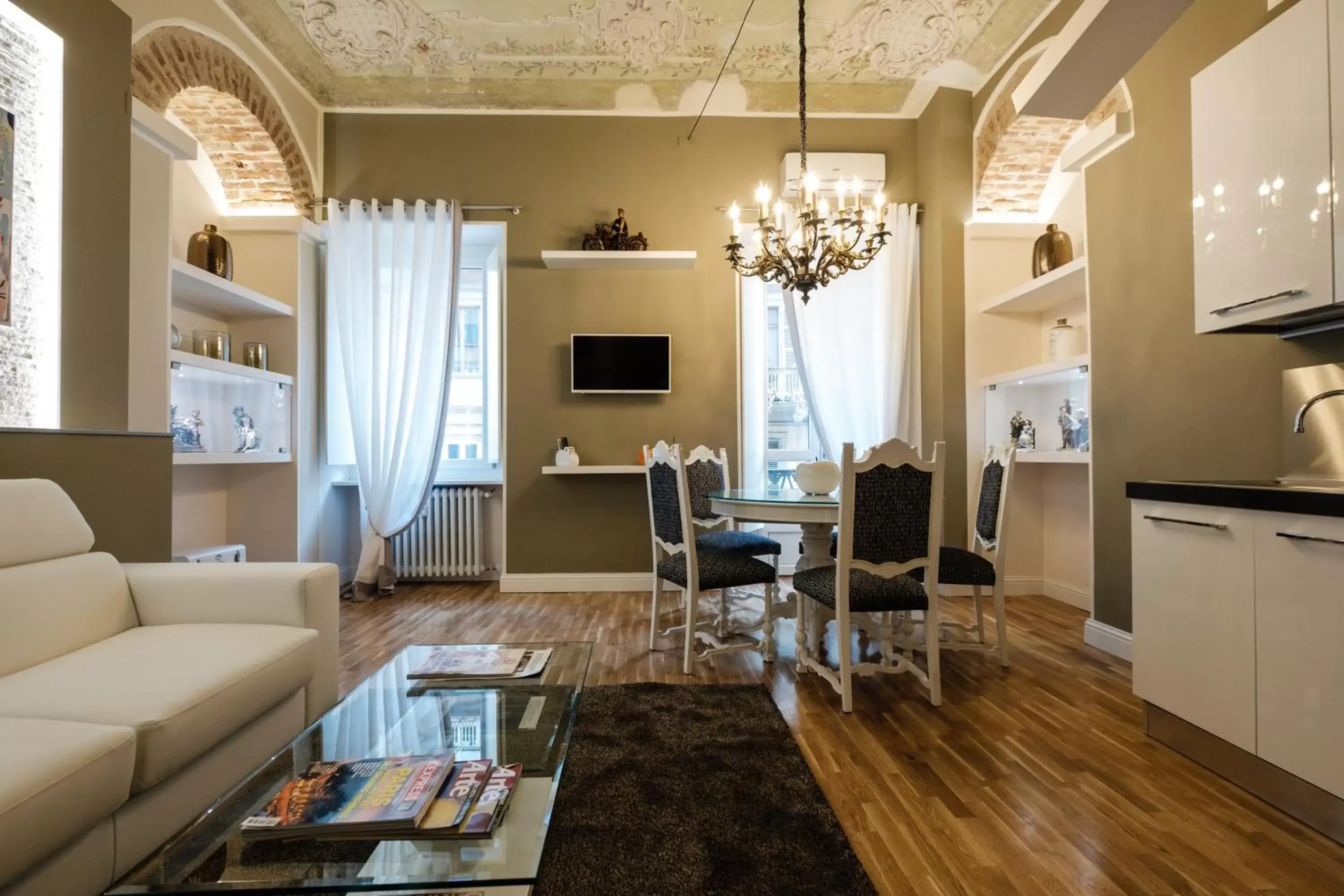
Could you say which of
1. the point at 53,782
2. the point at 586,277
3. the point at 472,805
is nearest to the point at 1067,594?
the point at 586,277

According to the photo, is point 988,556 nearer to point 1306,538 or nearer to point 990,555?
point 990,555

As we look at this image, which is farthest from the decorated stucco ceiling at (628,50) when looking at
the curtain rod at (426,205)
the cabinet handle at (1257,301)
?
the cabinet handle at (1257,301)

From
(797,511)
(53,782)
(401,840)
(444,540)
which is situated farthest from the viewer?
(444,540)

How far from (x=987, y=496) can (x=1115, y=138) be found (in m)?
1.80

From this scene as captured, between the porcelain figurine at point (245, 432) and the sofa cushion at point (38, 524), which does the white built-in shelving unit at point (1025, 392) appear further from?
the porcelain figurine at point (245, 432)

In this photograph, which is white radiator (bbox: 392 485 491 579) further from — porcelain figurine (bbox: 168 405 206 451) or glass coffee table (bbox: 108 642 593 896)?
glass coffee table (bbox: 108 642 593 896)

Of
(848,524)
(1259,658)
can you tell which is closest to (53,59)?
(848,524)

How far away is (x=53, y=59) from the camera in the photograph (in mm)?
2508

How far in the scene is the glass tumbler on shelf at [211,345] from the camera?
3.76 metres

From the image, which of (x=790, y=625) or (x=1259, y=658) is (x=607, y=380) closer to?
(x=790, y=625)

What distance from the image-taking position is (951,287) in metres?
4.57

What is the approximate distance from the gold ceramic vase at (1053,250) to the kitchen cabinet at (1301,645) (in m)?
2.66

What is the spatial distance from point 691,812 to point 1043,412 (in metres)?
3.68

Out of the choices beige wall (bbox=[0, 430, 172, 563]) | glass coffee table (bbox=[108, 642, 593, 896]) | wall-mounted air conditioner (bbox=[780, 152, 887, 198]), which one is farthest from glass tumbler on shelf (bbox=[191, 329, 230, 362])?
wall-mounted air conditioner (bbox=[780, 152, 887, 198])
